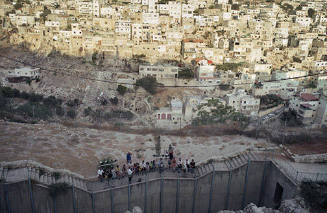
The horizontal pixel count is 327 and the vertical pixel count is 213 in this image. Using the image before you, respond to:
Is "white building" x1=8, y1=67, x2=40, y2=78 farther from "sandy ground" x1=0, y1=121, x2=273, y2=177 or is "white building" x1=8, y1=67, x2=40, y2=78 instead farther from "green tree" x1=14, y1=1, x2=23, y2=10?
"green tree" x1=14, y1=1, x2=23, y2=10

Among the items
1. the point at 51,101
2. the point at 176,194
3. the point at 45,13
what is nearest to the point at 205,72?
the point at 51,101

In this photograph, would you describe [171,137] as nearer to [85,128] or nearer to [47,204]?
[85,128]

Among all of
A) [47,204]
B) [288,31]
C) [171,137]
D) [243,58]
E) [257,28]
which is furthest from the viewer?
[288,31]

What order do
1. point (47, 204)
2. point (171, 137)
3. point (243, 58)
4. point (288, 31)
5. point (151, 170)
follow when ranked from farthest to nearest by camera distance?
point (288, 31)
point (243, 58)
point (171, 137)
point (151, 170)
point (47, 204)

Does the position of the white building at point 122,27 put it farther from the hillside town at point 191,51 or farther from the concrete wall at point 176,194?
the concrete wall at point 176,194

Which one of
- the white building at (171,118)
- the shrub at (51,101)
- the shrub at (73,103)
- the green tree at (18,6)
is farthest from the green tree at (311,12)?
the green tree at (18,6)

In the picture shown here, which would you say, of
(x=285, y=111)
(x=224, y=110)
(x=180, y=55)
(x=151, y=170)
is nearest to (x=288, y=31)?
(x=180, y=55)

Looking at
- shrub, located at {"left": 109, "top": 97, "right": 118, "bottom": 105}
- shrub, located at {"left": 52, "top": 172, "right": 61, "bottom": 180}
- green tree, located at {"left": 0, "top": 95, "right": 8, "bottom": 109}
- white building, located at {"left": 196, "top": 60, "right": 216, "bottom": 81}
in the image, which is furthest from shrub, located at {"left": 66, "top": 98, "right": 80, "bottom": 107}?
shrub, located at {"left": 52, "top": 172, "right": 61, "bottom": 180}
